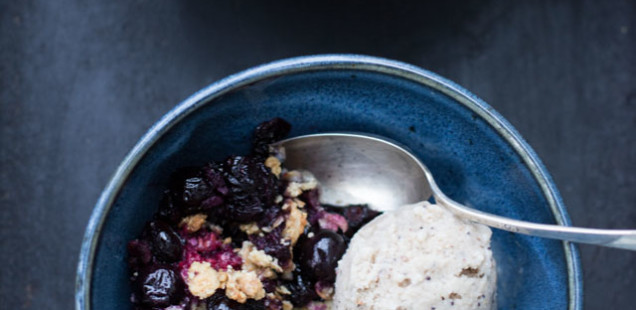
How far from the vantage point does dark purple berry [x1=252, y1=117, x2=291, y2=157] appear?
1623mm

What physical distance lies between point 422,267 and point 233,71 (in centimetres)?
85

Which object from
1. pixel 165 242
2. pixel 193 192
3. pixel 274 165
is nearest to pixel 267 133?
pixel 274 165

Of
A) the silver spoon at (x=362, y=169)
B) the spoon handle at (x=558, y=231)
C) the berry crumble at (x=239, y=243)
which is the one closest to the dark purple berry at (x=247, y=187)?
the berry crumble at (x=239, y=243)

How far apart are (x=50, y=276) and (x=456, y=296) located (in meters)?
1.22

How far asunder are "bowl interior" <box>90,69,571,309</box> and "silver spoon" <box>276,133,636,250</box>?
0.04 metres

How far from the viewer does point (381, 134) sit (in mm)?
1674

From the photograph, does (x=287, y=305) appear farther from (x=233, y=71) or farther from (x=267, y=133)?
(x=233, y=71)

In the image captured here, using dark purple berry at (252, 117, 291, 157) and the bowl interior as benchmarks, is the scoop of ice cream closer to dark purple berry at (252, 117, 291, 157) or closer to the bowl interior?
the bowl interior

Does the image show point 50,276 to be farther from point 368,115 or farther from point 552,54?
point 552,54

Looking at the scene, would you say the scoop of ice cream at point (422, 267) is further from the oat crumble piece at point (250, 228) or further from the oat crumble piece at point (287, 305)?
the oat crumble piece at point (250, 228)

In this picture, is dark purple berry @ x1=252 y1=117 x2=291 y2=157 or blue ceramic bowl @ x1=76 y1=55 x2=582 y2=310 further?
dark purple berry @ x1=252 y1=117 x2=291 y2=157

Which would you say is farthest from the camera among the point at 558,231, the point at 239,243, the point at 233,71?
the point at 233,71

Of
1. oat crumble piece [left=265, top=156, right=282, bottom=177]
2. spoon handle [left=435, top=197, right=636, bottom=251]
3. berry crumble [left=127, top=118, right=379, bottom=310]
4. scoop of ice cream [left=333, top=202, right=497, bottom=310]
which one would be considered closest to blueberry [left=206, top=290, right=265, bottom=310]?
berry crumble [left=127, top=118, right=379, bottom=310]

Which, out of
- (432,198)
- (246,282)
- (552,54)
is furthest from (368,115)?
(552,54)
